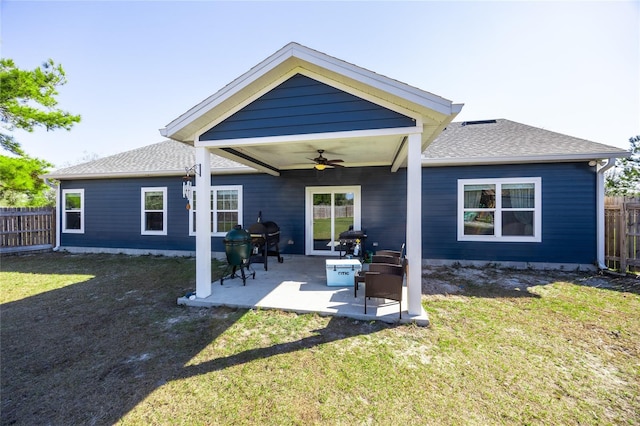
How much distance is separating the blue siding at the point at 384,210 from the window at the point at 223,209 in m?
0.20

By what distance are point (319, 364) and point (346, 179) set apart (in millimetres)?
5713

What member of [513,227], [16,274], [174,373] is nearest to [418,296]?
[174,373]

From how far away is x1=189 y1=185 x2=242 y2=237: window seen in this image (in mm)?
8477

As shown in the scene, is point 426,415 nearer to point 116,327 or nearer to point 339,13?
point 116,327

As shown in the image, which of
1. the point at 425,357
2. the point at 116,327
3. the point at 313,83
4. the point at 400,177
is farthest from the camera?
the point at 400,177

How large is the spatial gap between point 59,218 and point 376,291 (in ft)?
38.4

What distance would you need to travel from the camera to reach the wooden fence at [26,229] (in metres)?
8.99

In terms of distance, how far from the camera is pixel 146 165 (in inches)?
357

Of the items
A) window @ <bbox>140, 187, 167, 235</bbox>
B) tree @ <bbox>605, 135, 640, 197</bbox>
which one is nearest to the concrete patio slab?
window @ <bbox>140, 187, 167, 235</bbox>

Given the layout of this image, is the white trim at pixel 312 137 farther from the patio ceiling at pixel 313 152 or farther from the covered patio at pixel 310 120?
the patio ceiling at pixel 313 152

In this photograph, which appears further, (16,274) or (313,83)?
Result: (16,274)

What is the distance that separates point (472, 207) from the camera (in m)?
6.96

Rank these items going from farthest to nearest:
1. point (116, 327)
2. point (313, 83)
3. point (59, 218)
Result: point (59, 218) → point (313, 83) → point (116, 327)

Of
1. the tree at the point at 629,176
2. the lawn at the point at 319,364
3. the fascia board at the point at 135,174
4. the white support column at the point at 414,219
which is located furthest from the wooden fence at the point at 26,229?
the tree at the point at 629,176
